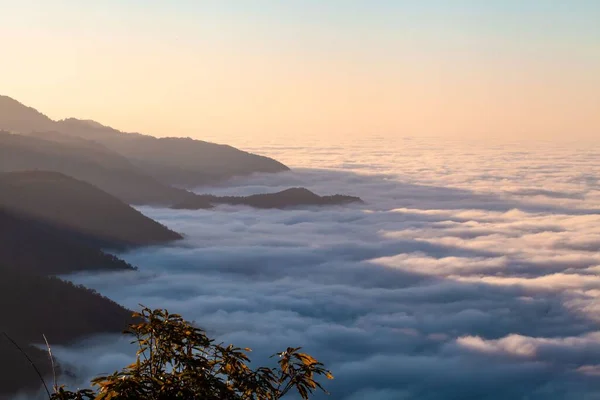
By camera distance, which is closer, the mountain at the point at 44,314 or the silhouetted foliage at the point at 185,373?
the silhouetted foliage at the point at 185,373

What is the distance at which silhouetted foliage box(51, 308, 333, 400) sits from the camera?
22703mm

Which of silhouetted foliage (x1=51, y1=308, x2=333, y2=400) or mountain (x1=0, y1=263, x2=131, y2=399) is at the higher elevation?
silhouetted foliage (x1=51, y1=308, x2=333, y2=400)

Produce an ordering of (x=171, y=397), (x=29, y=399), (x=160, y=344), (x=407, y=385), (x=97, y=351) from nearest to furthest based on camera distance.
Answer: (x=171, y=397) < (x=160, y=344) < (x=29, y=399) < (x=97, y=351) < (x=407, y=385)

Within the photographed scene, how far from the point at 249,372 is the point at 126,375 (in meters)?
3.94

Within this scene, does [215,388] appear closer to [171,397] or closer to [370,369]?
[171,397]

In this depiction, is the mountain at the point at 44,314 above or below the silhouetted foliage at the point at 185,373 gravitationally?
below

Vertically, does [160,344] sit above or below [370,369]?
above

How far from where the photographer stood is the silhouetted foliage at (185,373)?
894 inches

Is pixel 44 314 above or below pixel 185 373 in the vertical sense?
below

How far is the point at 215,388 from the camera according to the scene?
23.6m

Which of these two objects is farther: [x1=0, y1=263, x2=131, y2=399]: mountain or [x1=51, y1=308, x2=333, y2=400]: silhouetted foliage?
[x1=0, y1=263, x2=131, y2=399]: mountain

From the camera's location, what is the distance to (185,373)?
23.2 m

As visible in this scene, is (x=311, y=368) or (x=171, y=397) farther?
(x=311, y=368)

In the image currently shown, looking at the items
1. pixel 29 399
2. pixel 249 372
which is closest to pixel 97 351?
pixel 29 399
